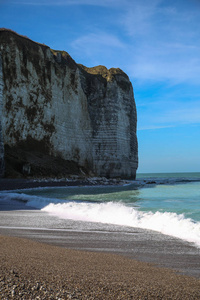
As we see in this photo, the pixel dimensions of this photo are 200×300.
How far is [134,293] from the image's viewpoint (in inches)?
76.6

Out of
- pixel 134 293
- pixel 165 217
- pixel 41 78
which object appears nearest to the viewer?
pixel 134 293

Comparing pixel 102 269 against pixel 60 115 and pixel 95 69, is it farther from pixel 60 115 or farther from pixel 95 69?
pixel 95 69

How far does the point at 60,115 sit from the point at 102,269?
122 feet

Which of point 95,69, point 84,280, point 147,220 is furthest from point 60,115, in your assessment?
point 84,280

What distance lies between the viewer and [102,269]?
2.67 m

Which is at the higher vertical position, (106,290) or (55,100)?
(55,100)

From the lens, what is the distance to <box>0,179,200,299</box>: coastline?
1.93 meters

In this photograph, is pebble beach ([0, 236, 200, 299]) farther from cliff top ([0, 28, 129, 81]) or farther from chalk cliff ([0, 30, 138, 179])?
cliff top ([0, 28, 129, 81])

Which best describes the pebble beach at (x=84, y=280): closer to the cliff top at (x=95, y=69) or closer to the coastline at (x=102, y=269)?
the coastline at (x=102, y=269)

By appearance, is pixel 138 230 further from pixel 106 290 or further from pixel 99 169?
pixel 99 169

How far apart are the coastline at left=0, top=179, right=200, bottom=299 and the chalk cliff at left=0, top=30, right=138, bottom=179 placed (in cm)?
2450

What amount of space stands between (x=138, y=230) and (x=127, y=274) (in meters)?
3.23

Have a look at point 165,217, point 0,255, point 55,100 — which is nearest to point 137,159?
point 55,100

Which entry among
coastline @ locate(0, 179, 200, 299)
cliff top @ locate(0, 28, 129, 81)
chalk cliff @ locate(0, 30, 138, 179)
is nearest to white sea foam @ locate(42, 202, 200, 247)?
coastline @ locate(0, 179, 200, 299)
